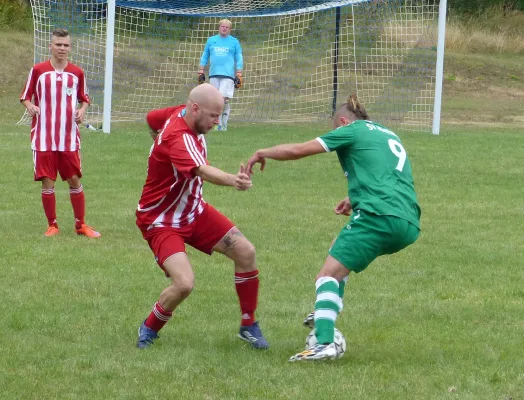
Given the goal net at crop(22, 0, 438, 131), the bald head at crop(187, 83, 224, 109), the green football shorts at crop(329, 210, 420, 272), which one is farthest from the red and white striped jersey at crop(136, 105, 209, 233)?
the goal net at crop(22, 0, 438, 131)

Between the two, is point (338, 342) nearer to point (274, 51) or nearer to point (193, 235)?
point (193, 235)

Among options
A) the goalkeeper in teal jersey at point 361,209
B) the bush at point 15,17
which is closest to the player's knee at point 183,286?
the goalkeeper in teal jersey at point 361,209

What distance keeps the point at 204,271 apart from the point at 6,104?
655 inches

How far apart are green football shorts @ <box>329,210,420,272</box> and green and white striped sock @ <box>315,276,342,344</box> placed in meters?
0.16

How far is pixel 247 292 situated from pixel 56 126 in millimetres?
4366

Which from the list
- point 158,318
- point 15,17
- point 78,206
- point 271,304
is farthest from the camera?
point 15,17

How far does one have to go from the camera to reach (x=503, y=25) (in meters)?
39.8

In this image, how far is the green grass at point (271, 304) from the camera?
5.64 meters

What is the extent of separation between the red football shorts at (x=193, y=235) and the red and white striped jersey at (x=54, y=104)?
398 cm

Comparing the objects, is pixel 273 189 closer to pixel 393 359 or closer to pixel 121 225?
pixel 121 225

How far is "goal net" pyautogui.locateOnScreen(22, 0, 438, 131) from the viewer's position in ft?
68.7

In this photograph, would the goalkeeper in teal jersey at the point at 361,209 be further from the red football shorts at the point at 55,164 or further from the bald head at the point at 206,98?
the red football shorts at the point at 55,164

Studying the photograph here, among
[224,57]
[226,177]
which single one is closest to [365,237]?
[226,177]

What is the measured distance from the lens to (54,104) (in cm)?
1032
